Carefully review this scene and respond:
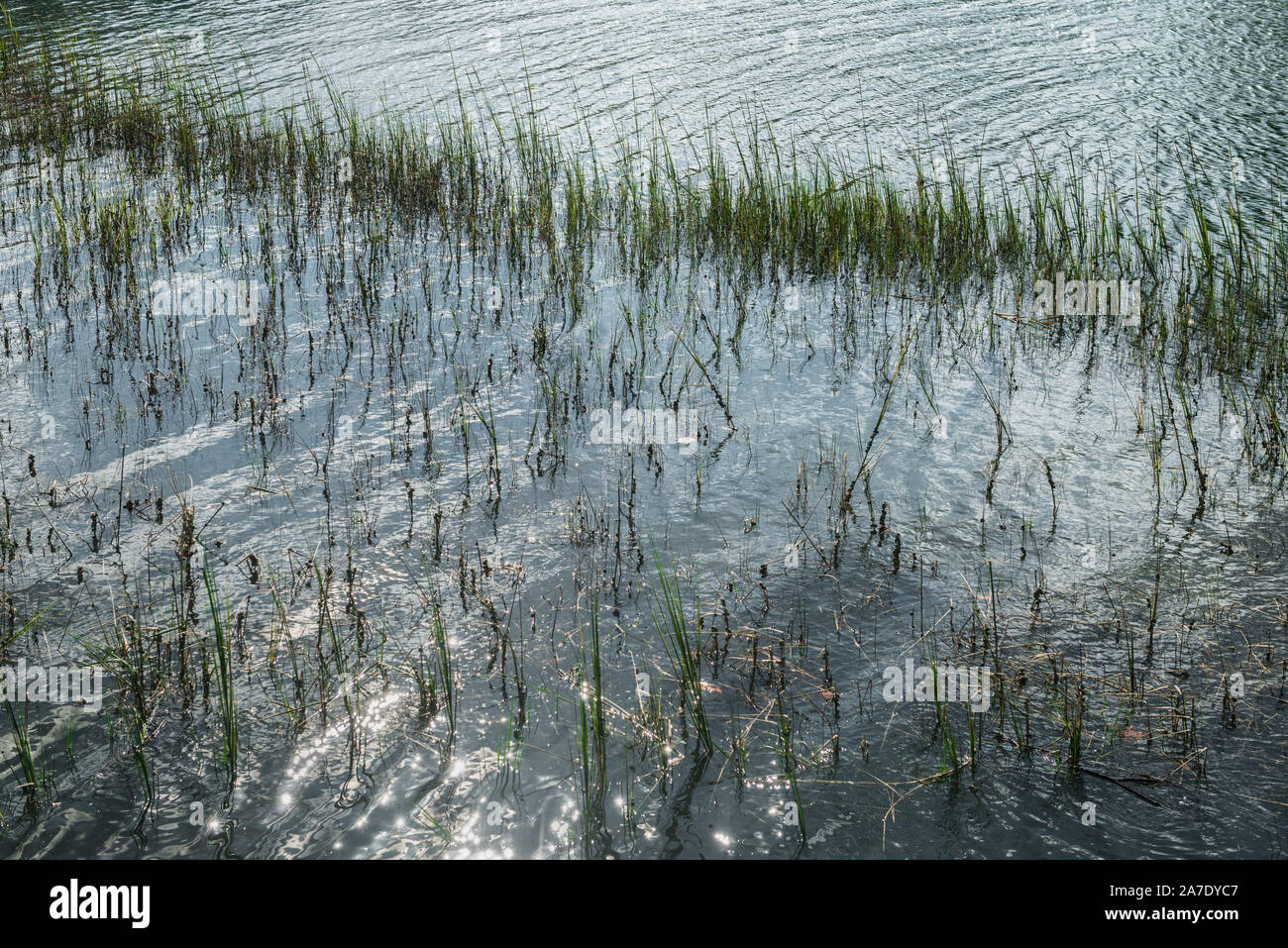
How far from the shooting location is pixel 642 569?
527 cm

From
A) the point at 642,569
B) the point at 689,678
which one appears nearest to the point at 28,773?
the point at 689,678

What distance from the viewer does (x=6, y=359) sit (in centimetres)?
738

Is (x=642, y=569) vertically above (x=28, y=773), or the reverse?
(x=28, y=773)

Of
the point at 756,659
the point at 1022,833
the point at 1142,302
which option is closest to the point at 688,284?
the point at 1142,302

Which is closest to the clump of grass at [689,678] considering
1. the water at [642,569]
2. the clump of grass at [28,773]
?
the water at [642,569]

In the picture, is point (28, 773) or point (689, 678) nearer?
point (28, 773)

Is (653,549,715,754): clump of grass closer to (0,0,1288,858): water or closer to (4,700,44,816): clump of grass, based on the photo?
(0,0,1288,858): water

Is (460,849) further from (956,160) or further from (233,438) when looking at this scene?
(956,160)

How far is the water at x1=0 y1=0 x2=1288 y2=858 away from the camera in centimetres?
368

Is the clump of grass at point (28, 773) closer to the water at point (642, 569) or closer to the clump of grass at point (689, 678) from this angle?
the water at point (642, 569)

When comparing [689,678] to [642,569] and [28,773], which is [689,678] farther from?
[28,773]

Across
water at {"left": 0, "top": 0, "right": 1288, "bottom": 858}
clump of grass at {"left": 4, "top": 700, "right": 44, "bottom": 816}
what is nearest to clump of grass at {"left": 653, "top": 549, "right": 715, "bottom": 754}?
water at {"left": 0, "top": 0, "right": 1288, "bottom": 858}
